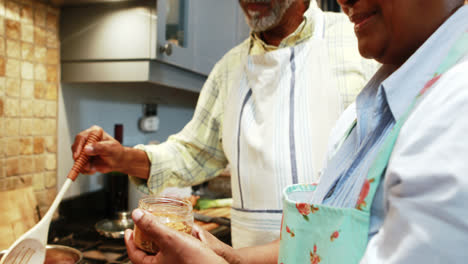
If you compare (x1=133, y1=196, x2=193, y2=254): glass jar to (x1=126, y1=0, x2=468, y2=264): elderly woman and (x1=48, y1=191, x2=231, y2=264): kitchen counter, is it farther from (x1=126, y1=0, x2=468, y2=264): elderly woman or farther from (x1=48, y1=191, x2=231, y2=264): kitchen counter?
(x1=48, y1=191, x2=231, y2=264): kitchen counter

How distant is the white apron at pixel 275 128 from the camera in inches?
41.9

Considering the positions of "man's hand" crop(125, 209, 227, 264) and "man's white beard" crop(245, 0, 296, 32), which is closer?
"man's hand" crop(125, 209, 227, 264)

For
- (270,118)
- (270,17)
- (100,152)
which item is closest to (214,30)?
(270,17)

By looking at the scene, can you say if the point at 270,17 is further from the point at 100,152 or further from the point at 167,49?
the point at 100,152

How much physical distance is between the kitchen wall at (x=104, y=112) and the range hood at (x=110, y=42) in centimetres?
13

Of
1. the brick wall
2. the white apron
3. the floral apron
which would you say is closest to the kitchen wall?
the brick wall

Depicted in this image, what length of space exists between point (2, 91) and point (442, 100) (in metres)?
1.27

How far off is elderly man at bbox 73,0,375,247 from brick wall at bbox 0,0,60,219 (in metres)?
0.35

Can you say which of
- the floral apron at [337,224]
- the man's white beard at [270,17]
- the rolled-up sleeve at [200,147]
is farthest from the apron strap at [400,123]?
the rolled-up sleeve at [200,147]

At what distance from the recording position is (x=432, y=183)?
339mm

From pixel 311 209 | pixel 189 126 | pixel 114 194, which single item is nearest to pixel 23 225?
pixel 114 194

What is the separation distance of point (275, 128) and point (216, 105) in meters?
0.28

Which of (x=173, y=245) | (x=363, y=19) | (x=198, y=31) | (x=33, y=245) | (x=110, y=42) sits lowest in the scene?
(x=33, y=245)

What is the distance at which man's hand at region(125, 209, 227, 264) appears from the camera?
0.56 m
